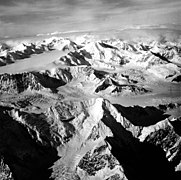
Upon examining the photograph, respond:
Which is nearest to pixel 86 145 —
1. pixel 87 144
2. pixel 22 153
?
pixel 87 144

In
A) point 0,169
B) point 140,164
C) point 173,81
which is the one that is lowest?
point 173,81

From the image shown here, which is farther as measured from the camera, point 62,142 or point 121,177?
point 62,142

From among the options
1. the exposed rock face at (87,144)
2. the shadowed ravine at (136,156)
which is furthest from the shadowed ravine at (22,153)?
the shadowed ravine at (136,156)

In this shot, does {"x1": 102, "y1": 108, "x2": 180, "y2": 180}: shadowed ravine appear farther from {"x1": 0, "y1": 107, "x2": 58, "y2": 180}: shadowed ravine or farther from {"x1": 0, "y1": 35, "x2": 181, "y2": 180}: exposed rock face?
{"x1": 0, "y1": 107, "x2": 58, "y2": 180}: shadowed ravine

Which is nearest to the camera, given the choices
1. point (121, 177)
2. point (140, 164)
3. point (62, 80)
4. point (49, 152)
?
point (121, 177)

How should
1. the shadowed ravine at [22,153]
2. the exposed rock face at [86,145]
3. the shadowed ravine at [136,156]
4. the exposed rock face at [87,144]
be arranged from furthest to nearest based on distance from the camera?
the shadowed ravine at [136,156] < the shadowed ravine at [22,153] < the exposed rock face at [86,145] < the exposed rock face at [87,144]

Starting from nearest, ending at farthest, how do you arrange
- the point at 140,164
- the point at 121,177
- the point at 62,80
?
the point at 121,177
the point at 140,164
the point at 62,80

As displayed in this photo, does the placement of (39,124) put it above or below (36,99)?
above

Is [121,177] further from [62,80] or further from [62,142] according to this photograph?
[62,80]

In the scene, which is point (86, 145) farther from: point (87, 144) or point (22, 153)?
point (22, 153)

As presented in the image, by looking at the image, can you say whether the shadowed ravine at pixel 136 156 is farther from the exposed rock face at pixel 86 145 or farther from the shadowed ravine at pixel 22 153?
the shadowed ravine at pixel 22 153

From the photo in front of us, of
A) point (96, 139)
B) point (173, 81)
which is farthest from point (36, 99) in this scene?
point (173, 81)
